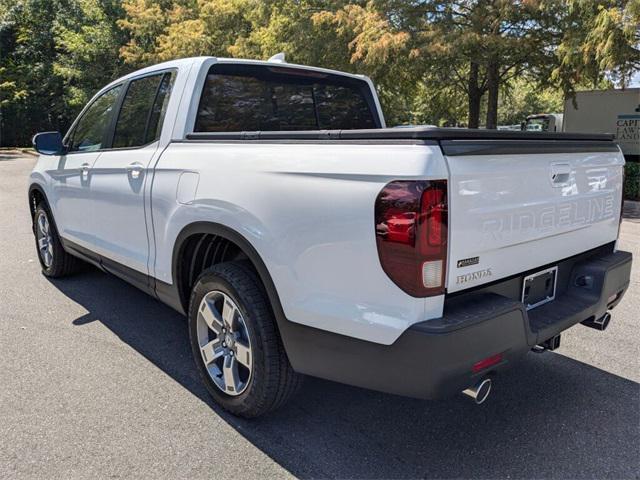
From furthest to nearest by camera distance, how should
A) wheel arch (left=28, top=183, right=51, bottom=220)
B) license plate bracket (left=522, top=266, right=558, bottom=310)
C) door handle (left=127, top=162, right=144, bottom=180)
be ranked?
wheel arch (left=28, top=183, right=51, bottom=220)
door handle (left=127, top=162, right=144, bottom=180)
license plate bracket (left=522, top=266, right=558, bottom=310)

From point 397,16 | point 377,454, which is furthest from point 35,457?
point 397,16

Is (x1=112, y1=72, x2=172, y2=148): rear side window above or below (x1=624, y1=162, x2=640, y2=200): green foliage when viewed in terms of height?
above

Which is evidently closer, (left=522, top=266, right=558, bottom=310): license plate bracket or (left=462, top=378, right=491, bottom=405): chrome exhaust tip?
(left=462, top=378, right=491, bottom=405): chrome exhaust tip

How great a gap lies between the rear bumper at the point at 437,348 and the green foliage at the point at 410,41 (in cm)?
857

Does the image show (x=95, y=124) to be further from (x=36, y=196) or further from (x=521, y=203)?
(x=521, y=203)

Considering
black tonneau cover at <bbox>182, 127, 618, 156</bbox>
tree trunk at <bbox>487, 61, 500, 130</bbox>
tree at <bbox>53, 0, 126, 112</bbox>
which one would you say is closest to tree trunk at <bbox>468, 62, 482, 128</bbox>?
tree trunk at <bbox>487, 61, 500, 130</bbox>

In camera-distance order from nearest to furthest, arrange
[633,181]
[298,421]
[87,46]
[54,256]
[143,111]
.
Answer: [298,421], [143,111], [54,256], [633,181], [87,46]

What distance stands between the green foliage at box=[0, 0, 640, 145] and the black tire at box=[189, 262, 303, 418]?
29.1ft

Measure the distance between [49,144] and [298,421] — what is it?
3272 millimetres

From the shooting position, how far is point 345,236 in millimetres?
2143

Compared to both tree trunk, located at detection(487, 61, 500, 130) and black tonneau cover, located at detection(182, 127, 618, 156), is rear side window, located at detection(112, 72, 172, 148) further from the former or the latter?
tree trunk, located at detection(487, 61, 500, 130)

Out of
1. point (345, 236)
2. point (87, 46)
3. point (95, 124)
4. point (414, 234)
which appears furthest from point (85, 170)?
point (87, 46)

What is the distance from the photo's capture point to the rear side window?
3484mm

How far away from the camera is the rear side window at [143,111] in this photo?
3484mm
